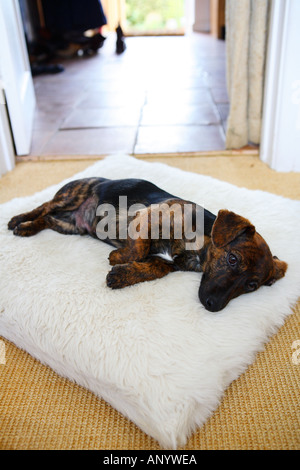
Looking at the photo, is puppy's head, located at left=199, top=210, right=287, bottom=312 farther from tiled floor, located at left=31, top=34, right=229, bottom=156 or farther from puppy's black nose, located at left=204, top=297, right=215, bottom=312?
tiled floor, located at left=31, top=34, right=229, bottom=156

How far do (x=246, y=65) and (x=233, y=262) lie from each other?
242cm

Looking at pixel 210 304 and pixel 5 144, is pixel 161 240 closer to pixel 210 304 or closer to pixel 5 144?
pixel 210 304

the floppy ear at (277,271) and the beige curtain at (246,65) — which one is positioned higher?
the beige curtain at (246,65)

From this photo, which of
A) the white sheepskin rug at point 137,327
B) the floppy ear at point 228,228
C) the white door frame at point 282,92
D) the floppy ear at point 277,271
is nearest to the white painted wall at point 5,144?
the white sheepskin rug at point 137,327

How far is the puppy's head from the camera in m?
1.86

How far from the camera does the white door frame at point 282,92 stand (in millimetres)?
3211

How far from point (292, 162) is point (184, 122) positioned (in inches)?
57.3

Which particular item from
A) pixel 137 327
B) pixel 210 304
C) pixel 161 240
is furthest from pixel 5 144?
pixel 210 304

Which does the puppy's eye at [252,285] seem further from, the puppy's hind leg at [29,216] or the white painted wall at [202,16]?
the white painted wall at [202,16]

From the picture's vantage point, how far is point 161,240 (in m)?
2.23

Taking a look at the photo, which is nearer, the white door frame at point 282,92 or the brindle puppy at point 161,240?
the brindle puppy at point 161,240

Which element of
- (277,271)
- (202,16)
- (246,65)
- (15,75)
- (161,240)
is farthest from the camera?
(202,16)
